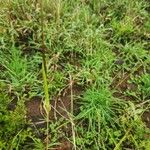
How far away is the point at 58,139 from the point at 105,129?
13.7 inches

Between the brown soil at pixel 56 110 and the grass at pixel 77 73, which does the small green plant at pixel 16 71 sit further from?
the brown soil at pixel 56 110

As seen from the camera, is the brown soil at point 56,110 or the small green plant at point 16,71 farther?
the small green plant at point 16,71

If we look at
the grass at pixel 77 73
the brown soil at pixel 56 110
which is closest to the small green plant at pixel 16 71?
the grass at pixel 77 73

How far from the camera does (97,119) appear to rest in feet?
8.54

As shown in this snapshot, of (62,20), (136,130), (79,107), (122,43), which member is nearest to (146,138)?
(136,130)

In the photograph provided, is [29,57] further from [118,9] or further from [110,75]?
[118,9]

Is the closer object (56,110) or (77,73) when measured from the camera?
(56,110)

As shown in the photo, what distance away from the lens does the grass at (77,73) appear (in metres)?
2.51

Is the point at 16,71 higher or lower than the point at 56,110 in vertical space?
higher

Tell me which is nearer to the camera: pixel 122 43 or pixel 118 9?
pixel 122 43

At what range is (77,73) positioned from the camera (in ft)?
9.58

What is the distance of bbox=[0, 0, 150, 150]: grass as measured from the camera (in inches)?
98.7

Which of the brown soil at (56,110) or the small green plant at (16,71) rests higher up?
the small green plant at (16,71)

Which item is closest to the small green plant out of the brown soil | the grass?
the grass
